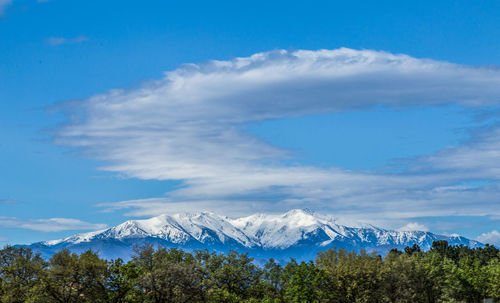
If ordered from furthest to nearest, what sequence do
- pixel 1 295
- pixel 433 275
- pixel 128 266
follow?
pixel 433 275 < pixel 128 266 < pixel 1 295

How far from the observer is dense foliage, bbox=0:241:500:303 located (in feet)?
382

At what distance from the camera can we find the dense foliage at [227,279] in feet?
382

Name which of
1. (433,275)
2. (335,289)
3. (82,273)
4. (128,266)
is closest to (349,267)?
(335,289)

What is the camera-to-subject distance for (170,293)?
119 metres

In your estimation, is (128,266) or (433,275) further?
(433,275)

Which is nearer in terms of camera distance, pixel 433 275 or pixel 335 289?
pixel 335 289

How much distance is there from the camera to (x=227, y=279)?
132125 millimetres

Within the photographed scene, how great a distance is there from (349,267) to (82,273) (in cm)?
5148

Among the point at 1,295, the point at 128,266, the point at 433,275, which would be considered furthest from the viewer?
the point at 433,275

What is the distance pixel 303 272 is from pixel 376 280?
14.9 meters

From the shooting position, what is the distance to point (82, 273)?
11538 cm

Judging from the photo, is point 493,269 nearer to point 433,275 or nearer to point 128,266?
point 433,275

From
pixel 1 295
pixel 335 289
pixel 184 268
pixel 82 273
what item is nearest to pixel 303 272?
pixel 335 289

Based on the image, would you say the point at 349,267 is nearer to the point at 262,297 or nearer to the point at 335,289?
the point at 335,289
